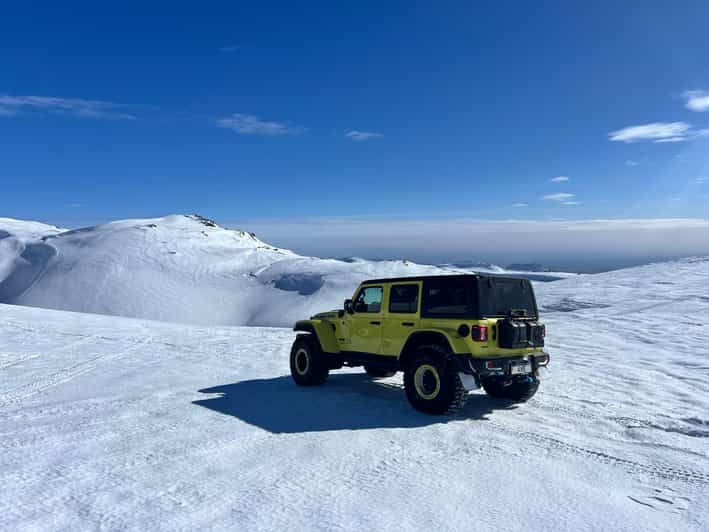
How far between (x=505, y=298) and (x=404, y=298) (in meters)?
1.58

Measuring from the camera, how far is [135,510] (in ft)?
14.6

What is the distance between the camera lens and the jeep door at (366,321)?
8773 mm

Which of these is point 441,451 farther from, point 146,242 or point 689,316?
point 146,242

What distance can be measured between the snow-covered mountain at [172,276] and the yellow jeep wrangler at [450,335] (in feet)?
79.7

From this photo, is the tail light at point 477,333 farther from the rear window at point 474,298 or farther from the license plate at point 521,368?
the license plate at point 521,368

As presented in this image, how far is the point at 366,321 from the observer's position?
8969mm

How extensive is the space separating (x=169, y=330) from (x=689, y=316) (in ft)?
59.9

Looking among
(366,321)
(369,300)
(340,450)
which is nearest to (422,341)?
(366,321)

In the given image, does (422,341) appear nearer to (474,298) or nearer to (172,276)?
(474,298)

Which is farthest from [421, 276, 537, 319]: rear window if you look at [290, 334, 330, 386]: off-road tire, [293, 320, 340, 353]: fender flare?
[290, 334, 330, 386]: off-road tire

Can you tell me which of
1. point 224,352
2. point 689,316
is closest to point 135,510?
point 224,352

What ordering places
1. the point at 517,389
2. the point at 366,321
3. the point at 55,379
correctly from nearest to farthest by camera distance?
the point at 517,389 < the point at 366,321 < the point at 55,379

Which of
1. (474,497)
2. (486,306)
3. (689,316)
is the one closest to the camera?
(474,497)

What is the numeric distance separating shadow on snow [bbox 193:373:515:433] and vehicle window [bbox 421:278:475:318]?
1.54 meters
